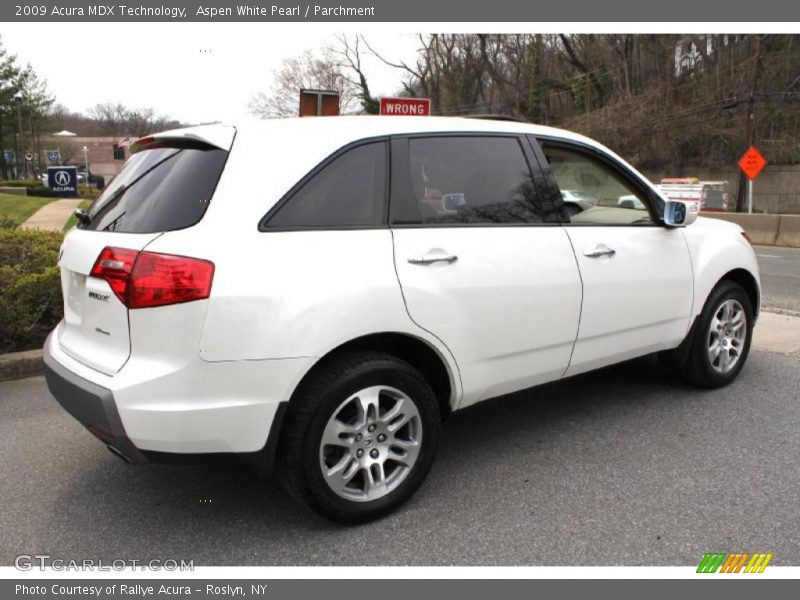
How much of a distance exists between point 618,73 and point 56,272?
41450 mm

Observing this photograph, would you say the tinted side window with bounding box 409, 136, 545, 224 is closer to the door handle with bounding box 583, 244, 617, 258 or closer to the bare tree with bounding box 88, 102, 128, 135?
the door handle with bounding box 583, 244, 617, 258

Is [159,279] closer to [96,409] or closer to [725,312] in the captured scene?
[96,409]

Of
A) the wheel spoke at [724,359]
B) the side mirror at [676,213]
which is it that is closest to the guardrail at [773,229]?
the wheel spoke at [724,359]

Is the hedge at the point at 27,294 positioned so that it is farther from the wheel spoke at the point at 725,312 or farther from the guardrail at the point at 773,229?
the guardrail at the point at 773,229

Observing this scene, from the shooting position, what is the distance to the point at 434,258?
9.48ft

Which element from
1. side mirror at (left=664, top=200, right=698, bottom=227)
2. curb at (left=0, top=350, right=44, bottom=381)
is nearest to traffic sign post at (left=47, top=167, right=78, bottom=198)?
curb at (left=0, top=350, right=44, bottom=381)

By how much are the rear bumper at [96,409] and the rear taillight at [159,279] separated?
0.38 m

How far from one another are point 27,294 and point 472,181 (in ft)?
13.2

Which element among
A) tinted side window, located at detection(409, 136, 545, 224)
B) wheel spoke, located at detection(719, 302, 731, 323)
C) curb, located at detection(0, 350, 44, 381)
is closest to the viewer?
tinted side window, located at detection(409, 136, 545, 224)

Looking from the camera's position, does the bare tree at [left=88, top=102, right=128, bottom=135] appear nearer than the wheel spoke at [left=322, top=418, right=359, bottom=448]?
No

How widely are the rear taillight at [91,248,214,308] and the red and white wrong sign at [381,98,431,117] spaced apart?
6932mm

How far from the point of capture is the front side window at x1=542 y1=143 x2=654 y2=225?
3820 millimetres

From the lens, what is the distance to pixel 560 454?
3559 millimetres

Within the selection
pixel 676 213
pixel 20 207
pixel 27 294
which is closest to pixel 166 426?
pixel 676 213
